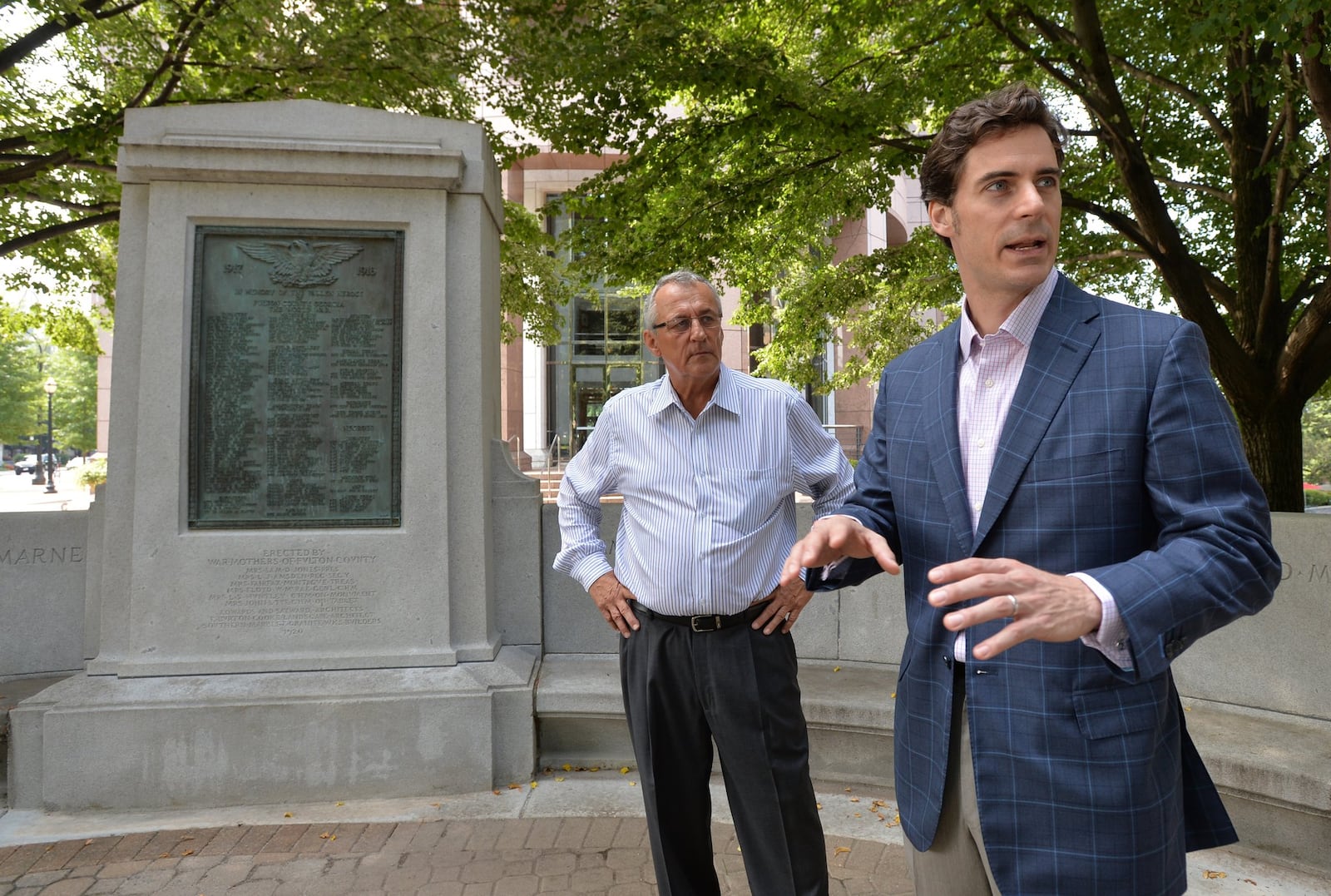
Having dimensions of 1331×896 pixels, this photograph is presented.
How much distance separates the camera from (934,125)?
36.5 ft

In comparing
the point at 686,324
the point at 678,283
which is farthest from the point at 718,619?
the point at 678,283

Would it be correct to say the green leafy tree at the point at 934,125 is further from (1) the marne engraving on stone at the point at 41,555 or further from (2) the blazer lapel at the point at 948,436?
(2) the blazer lapel at the point at 948,436

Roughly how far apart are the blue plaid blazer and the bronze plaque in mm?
3954

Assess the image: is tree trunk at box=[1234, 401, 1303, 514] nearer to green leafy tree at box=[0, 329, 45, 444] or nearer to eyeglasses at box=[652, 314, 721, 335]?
eyeglasses at box=[652, 314, 721, 335]

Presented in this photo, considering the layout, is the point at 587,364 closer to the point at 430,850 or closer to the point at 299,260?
the point at 299,260

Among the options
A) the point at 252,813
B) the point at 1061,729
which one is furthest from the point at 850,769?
the point at 1061,729

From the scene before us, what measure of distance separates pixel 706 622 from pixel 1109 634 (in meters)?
1.75

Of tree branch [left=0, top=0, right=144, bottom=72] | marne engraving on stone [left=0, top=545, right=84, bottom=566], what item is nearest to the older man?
marne engraving on stone [left=0, top=545, right=84, bottom=566]

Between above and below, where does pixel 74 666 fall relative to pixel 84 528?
below

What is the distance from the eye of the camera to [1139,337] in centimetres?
161

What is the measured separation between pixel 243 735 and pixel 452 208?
120 inches

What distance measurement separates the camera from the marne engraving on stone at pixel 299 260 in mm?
5008

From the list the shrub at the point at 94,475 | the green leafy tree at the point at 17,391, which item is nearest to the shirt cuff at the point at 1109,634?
the shrub at the point at 94,475

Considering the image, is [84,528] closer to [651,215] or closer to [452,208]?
[452,208]
